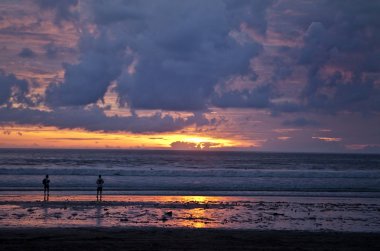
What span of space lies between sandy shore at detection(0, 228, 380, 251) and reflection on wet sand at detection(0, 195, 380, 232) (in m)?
1.67

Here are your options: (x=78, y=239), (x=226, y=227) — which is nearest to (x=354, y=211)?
(x=226, y=227)

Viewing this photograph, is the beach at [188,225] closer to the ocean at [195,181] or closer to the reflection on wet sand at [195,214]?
the reflection on wet sand at [195,214]

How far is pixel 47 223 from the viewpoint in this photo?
18125mm

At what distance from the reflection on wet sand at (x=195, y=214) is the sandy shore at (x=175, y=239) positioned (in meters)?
1.67

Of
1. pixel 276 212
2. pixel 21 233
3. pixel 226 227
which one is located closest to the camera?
pixel 21 233

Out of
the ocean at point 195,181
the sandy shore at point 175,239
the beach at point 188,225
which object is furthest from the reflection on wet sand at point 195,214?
the ocean at point 195,181

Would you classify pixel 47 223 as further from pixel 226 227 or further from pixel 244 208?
pixel 244 208

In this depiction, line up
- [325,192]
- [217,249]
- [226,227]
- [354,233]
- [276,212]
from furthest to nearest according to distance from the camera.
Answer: [325,192], [276,212], [226,227], [354,233], [217,249]

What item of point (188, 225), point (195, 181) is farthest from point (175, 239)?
point (195, 181)

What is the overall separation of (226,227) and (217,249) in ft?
14.6

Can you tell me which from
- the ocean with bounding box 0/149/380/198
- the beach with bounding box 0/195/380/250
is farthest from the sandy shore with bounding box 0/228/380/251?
the ocean with bounding box 0/149/380/198

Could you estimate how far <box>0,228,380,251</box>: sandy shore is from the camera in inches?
533

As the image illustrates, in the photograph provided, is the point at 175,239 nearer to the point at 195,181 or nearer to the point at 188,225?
the point at 188,225

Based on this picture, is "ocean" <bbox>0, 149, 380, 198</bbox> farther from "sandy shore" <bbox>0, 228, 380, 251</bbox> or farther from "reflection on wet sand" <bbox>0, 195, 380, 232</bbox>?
"sandy shore" <bbox>0, 228, 380, 251</bbox>
